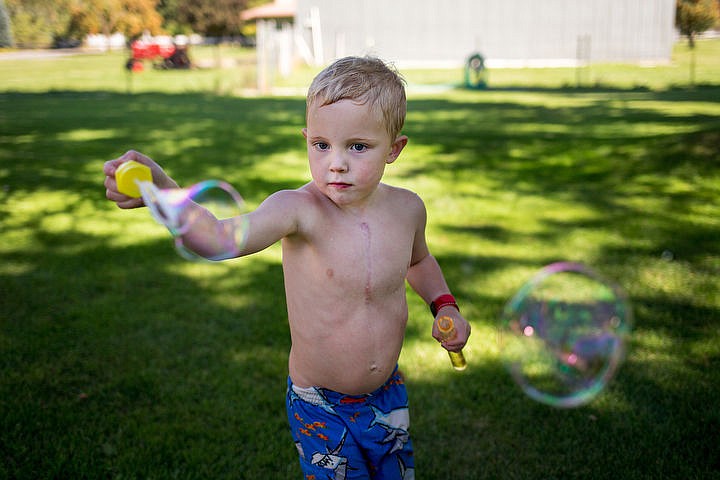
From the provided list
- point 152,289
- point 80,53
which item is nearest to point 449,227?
point 152,289

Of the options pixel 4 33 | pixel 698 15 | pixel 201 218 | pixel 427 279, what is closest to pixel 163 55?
pixel 698 15

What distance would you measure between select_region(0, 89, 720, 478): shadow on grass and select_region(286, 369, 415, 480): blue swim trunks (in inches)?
34.3

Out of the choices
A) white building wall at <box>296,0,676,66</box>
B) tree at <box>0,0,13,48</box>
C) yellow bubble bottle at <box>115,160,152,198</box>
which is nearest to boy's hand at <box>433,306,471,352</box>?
yellow bubble bottle at <box>115,160,152,198</box>

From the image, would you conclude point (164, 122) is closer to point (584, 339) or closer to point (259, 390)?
point (259, 390)

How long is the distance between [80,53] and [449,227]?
2744cm

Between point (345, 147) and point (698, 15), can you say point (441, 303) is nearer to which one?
point (345, 147)

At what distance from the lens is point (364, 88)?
73.9 inches

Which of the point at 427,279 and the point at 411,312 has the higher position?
the point at 427,279

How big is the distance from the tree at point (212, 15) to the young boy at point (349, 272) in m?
44.2

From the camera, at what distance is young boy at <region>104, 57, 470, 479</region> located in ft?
6.18

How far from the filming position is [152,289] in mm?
4879

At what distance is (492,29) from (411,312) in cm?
2775

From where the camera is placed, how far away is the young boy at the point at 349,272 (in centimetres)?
188

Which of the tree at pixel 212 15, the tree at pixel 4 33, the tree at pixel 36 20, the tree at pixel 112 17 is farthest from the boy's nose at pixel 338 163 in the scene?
the tree at pixel 212 15
